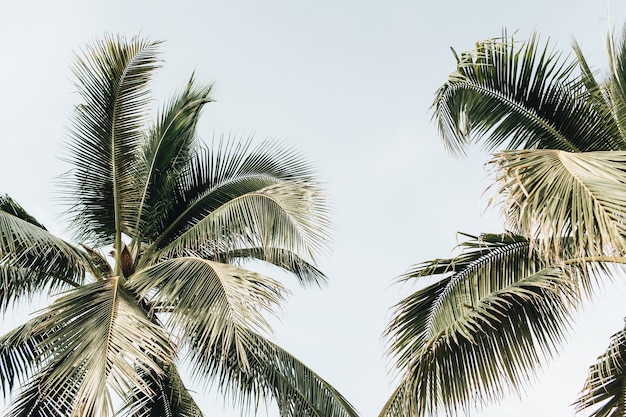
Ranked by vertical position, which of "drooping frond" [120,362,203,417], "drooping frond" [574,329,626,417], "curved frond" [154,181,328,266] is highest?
"curved frond" [154,181,328,266]

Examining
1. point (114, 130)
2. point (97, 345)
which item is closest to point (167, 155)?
point (114, 130)

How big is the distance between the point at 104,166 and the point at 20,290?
1.83 m

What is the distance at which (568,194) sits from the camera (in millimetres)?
4074

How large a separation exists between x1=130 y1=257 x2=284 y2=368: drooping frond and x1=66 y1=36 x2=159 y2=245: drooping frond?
1919 mm

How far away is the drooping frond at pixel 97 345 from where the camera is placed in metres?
6.16

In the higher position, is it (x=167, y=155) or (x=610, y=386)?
(x=167, y=155)

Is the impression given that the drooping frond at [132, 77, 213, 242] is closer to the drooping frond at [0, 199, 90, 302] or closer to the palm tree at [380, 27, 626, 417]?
the drooping frond at [0, 199, 90, 302]

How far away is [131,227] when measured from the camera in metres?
9.38

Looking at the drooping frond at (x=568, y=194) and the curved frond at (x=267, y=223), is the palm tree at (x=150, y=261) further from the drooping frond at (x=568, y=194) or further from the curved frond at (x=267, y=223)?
the drooping frond at (x=568, y=194)

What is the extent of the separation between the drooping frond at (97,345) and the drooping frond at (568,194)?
328 centimetres

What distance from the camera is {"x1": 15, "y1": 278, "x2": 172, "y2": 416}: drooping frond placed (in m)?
6.16

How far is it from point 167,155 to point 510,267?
4910 millimetres

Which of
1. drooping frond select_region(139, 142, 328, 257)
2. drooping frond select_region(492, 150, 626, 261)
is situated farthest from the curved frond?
drooping frond select_region(492, 150, 626, 261)

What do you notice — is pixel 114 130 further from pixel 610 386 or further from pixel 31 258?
pixel 610 386
